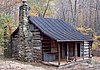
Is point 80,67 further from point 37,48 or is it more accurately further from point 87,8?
point 87,8

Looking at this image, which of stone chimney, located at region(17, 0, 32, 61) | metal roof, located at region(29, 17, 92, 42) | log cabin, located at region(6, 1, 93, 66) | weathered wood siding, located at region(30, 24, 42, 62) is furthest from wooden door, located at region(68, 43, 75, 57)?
stone chimney, located at region(17, 0, 32, 61)

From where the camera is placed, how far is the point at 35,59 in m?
21.0

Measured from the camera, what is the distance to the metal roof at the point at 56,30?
19859mm

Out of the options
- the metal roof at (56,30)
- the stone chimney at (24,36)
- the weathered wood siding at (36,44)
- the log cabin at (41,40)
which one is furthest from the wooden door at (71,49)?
the stone chimney at (24,36)

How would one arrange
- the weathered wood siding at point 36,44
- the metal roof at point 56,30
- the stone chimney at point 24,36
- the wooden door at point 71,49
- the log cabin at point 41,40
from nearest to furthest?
the metal roof at point 56,30
the log cabin at point 41,40
the weathered wood siding at point 36,44
the stone chimney at point 24,36
the wooden door at point 71,49

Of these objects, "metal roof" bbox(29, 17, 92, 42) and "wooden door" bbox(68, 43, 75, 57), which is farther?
"wooden door" bbox(68, 43, 75, 57)

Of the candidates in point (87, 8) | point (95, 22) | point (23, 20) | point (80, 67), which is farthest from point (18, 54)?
point (87, 8)

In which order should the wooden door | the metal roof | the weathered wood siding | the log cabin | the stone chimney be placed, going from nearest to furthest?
the metal roof < the log cabin < the weathered wood siding < the stone chimney < the wooden door

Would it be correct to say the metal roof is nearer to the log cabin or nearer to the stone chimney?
A: the log cabin

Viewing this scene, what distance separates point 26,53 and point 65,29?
4.88 metres

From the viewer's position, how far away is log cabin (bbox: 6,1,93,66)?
67.3 feet

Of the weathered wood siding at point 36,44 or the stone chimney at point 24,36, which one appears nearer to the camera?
the weathered wood siding at point 36,44

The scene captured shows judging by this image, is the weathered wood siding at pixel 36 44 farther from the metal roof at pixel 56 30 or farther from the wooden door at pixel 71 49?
the wooden door at pixel 71 49

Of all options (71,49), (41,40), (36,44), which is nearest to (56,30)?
(41,40)
